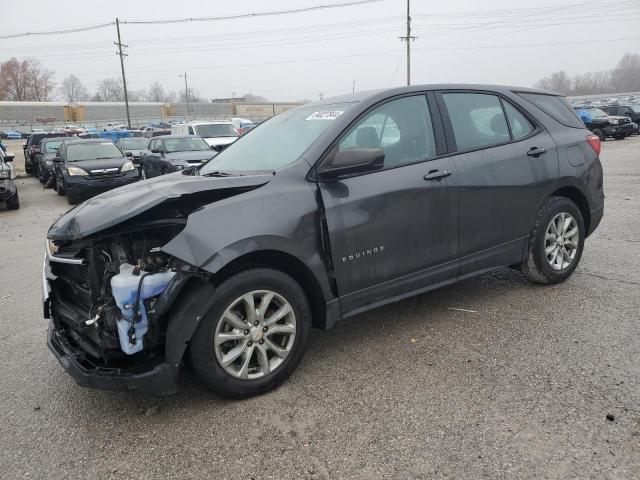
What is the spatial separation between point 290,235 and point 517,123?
2.47 m

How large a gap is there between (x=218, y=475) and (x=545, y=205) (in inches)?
135

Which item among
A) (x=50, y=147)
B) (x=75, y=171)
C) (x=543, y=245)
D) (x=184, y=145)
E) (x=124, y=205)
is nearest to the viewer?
(x=124, y=205)

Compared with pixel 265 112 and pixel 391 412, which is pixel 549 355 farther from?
pixel 265 112

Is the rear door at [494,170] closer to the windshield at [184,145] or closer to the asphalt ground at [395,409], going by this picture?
the asphalt ground at [395,409]

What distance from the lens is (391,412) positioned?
2.81 metres

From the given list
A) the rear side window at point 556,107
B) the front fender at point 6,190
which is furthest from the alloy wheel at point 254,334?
the front fender at point 6,190

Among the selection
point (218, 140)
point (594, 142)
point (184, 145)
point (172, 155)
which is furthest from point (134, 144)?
point (594, 142)

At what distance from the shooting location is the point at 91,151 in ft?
43.6

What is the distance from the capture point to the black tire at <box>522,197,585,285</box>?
170 inches

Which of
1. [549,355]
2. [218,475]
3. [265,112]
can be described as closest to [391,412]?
[218,475]

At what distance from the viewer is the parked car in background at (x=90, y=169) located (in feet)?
40.0

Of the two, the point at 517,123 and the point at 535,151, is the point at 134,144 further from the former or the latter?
the point at 535,151

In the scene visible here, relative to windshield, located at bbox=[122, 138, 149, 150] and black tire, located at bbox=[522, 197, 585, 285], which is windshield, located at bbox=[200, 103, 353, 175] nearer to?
black tire, located at bbox=[522, 197, 585, 285]

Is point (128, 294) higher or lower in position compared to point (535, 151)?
lower
